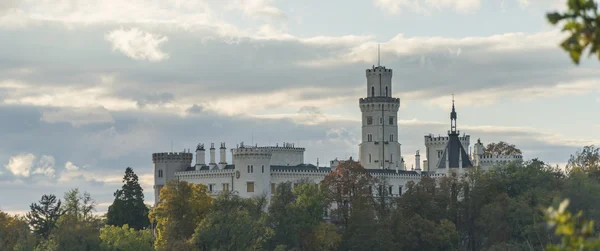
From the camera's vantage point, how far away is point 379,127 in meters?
114

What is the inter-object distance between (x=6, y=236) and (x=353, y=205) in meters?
27.2

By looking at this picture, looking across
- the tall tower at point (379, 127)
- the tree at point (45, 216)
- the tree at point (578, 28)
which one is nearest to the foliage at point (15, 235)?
the tree at point (45, 216)

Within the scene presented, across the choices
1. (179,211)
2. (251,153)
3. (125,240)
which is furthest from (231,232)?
(251,153)

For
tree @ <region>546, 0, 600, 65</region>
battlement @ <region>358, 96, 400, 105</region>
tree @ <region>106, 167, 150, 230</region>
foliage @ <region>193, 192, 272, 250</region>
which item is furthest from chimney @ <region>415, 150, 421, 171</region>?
tree @ <region>546, 0, 600, 65</region>

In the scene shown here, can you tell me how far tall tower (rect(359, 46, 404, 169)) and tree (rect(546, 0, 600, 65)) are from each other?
100839 millimetres

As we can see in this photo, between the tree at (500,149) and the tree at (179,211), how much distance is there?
42.0 metres

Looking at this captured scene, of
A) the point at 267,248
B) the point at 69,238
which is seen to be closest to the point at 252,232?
the point at 267,248

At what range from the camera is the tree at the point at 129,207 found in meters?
99.1

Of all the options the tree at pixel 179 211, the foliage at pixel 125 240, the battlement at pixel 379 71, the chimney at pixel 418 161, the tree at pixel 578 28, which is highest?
the battlement at pixel 379 71

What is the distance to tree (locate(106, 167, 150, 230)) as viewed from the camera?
9912 cm

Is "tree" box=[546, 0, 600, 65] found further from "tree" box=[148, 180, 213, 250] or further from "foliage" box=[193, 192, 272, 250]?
"tree" box=[148, 180, 213, 250]

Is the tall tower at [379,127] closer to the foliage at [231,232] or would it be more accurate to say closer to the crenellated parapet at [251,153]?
the crenellated parapet at [251,153]

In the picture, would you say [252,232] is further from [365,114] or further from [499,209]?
[365,114]

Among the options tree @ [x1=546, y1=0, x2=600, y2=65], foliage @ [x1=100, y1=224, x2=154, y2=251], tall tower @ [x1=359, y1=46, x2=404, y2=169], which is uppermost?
tall tower @ [x1=359, y1=46, x2=404, y2=169]
